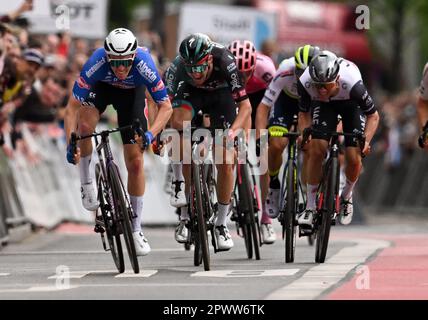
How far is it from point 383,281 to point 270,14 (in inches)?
600

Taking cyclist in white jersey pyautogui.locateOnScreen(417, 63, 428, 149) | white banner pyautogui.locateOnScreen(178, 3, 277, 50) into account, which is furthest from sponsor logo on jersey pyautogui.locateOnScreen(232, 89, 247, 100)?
white banner pyautogui.locateOnScreen(178, 3, 277, 50)

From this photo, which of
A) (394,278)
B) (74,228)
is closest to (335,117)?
(394,278)

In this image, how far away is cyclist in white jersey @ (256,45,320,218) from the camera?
1505cm

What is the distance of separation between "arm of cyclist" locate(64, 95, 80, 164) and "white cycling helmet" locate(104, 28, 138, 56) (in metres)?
0.72

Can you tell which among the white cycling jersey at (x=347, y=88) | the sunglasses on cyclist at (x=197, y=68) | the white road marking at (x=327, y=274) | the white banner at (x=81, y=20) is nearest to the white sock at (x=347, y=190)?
the white road marking at (x=327, y=274)

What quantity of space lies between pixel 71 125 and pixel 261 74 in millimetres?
3389

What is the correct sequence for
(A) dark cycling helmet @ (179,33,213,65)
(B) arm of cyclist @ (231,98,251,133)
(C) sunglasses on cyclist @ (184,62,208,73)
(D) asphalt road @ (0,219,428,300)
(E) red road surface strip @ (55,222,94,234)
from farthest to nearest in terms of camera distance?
(E) red road surface strip @ (55,222,94,234) < (B) arm of cyclist @ (231,98,251,133) < (C) sunglasses on cyclist @ (184,62,208,73) < (A) dark cycling helmet @ (179,33,213,65) < (D) asphalt road @ (0,219,428,300)

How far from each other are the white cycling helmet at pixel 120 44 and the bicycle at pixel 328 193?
195cm

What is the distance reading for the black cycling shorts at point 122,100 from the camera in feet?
43.0

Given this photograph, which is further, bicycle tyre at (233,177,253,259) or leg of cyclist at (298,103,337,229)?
bicycle tyre at (233,177,253,259)

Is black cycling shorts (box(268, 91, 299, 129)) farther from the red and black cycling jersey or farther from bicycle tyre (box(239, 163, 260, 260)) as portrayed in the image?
the red and black cycling jersey

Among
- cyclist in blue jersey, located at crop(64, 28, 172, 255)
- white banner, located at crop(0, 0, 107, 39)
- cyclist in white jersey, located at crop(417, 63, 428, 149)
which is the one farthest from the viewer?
white banner, located at crop(0, 0, 107, 39)
